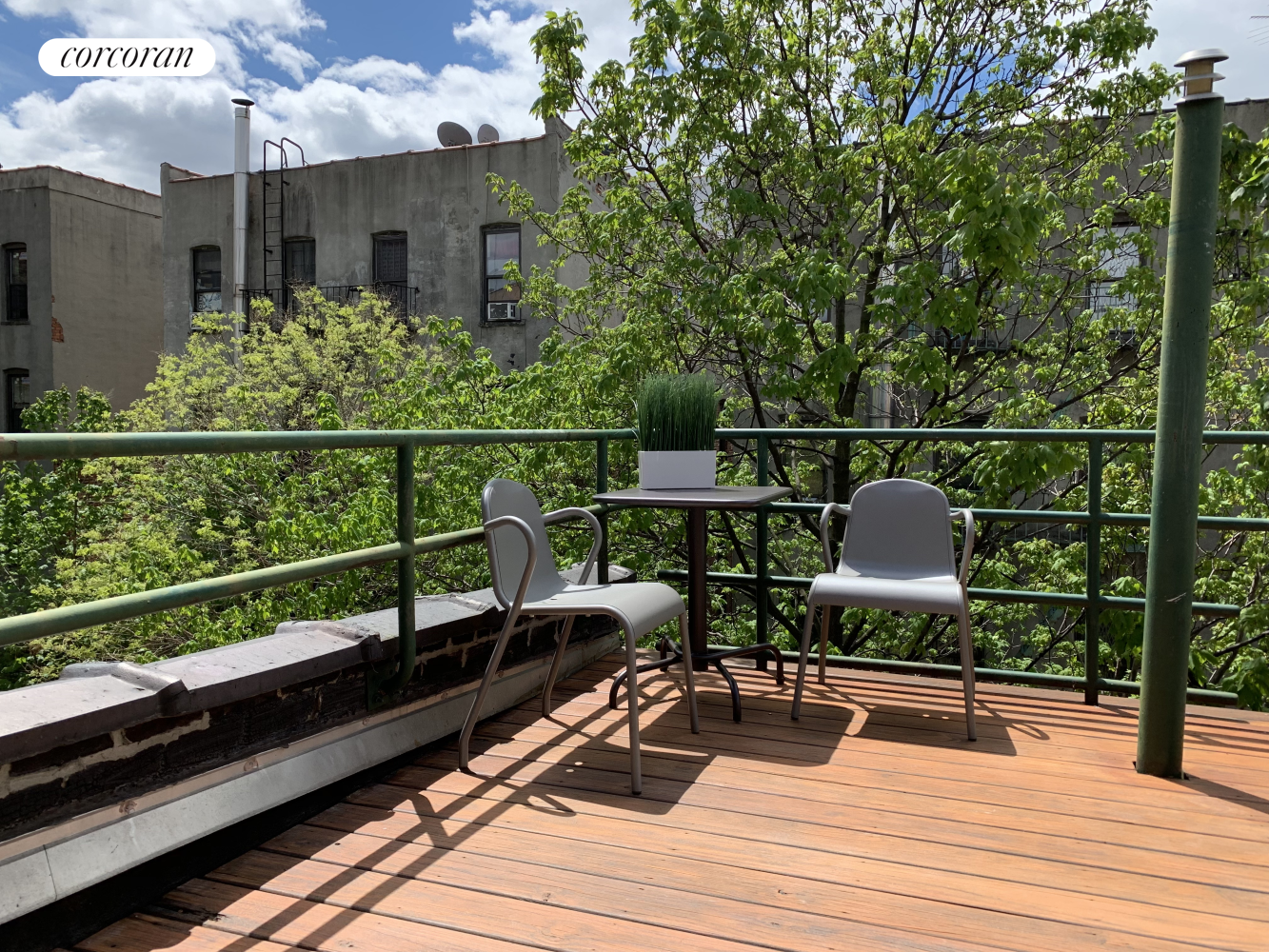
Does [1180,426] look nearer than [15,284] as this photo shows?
Yes

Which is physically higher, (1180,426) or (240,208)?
(240,208)

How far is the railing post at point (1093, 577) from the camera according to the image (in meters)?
3.27

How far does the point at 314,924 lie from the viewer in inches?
71.9

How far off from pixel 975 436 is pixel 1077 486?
4.67 meters

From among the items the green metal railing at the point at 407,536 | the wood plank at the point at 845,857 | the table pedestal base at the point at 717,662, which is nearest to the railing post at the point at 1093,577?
the green metal railing at the point at 407,536

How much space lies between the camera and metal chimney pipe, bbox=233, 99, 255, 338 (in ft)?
54.6

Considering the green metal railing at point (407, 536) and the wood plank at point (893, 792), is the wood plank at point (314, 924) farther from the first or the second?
the wood plank at point (893, 792)

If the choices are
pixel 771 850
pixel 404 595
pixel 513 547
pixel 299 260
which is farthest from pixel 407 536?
pixel 299 260

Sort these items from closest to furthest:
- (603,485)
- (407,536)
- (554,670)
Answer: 1. (407,536)
2. (554,670)
3. (603,485)

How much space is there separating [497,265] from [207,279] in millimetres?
6239

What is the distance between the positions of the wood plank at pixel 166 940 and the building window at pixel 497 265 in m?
14.3

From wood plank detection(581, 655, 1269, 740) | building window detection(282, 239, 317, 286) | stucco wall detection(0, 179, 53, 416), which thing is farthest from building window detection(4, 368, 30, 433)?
wood plank detection(581, 655, 1269, 740)

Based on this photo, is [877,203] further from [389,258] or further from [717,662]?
[389,258]

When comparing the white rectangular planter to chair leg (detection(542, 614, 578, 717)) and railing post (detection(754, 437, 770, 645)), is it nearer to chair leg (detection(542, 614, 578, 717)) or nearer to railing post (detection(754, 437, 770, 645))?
railing post (detection(754, 437, 770, 645))
